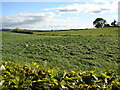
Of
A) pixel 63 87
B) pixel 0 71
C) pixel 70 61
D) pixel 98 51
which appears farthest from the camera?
pixel 98 51

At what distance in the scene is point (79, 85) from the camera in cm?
221

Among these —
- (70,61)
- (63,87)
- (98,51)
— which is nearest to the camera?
(63,87)

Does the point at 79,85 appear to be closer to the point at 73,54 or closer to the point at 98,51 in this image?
the point at 73,54

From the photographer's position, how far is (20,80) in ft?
7.64

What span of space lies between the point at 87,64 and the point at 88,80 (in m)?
2.20

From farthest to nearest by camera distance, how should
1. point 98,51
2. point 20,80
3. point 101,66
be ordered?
1. point 98,51
2. point 101,66
3. point 20,80

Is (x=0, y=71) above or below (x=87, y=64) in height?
above

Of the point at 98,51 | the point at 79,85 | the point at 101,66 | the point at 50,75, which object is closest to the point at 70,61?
the point at 101,66

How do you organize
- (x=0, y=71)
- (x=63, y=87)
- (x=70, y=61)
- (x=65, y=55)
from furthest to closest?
(x=65, y=55) → (x=70, y=61) → (x=0, y=71) → (x=63, y=87)

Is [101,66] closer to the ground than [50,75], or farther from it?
closer to the ground

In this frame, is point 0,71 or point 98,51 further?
point 98,51

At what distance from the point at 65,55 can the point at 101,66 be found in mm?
1462

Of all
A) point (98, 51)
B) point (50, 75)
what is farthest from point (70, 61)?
point (50, 75)

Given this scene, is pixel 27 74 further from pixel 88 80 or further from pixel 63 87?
pixel 88 80
